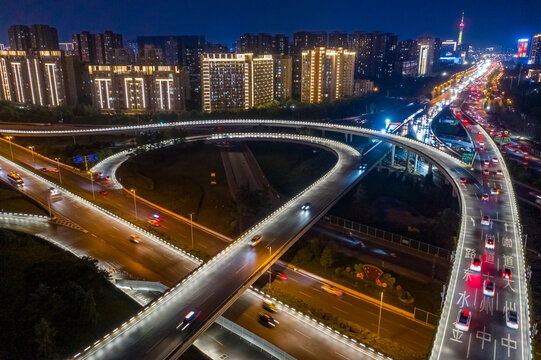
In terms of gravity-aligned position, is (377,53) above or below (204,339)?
above

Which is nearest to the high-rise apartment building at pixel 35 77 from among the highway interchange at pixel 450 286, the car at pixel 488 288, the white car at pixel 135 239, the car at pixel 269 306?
the highway interchange at pixel 450 286

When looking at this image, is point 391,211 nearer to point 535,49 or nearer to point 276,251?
point 276,251

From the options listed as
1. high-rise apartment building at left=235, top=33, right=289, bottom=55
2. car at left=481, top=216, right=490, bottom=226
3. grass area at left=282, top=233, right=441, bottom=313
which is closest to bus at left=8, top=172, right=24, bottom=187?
grass area at left=282, top=233, right=441, bottom=313

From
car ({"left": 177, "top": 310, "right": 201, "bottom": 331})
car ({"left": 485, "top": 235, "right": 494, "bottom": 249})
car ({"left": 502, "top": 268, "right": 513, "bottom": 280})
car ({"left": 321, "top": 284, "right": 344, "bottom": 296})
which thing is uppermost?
car ({"left": 485, "top": 235, "right": 494, "bottom": 249})

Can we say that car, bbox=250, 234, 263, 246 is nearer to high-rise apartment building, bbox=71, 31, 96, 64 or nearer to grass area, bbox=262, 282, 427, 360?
grass area, bbox=262, 282, 427, 360

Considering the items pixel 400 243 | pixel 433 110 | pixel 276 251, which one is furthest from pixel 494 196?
pixel 433 110

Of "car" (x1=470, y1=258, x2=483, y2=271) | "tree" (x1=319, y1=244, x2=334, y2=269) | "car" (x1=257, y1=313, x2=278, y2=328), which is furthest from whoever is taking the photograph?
"tree" (x1=319, y1=244, x2=334, y2=269)
